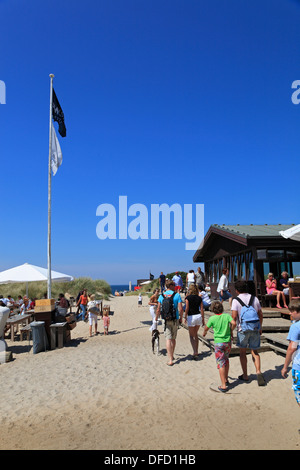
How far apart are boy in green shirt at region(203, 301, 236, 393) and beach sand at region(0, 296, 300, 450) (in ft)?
1.01

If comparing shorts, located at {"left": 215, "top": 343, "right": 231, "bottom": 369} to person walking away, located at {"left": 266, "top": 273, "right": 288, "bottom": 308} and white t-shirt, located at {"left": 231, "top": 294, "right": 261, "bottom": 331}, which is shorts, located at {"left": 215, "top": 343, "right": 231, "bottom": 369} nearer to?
white t-shirt, located at {"left": 231, "top": 294, "right": 261, "bottom": 331}

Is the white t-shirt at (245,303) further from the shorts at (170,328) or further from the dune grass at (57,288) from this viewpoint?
the dune grass at (57,288)

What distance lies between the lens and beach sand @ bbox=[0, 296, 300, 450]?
13.1 ft

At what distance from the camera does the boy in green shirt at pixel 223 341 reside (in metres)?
5.54

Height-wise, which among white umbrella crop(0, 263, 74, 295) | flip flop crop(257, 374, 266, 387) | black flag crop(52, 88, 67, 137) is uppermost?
black flag crop(52, 88, 67, 137)

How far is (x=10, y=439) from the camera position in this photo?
13.9 feet

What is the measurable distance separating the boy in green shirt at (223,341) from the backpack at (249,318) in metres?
0.17

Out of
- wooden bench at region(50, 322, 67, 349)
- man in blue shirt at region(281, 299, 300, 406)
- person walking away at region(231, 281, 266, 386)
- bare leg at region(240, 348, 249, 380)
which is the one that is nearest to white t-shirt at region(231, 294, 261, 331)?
person walking away at region(231, 281, 266, 386)

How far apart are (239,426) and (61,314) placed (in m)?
7.50

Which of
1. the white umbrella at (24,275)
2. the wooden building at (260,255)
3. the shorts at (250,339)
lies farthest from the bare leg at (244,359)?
the white umbrella at (24,275)

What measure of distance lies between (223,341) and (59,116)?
39.7ft

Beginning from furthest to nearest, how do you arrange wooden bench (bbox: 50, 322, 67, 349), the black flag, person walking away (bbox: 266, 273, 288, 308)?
the black flag, person walking away (bbox: 266, 273, 288, 308), wooden bench (bbox: 50, 322, 67, 349)
